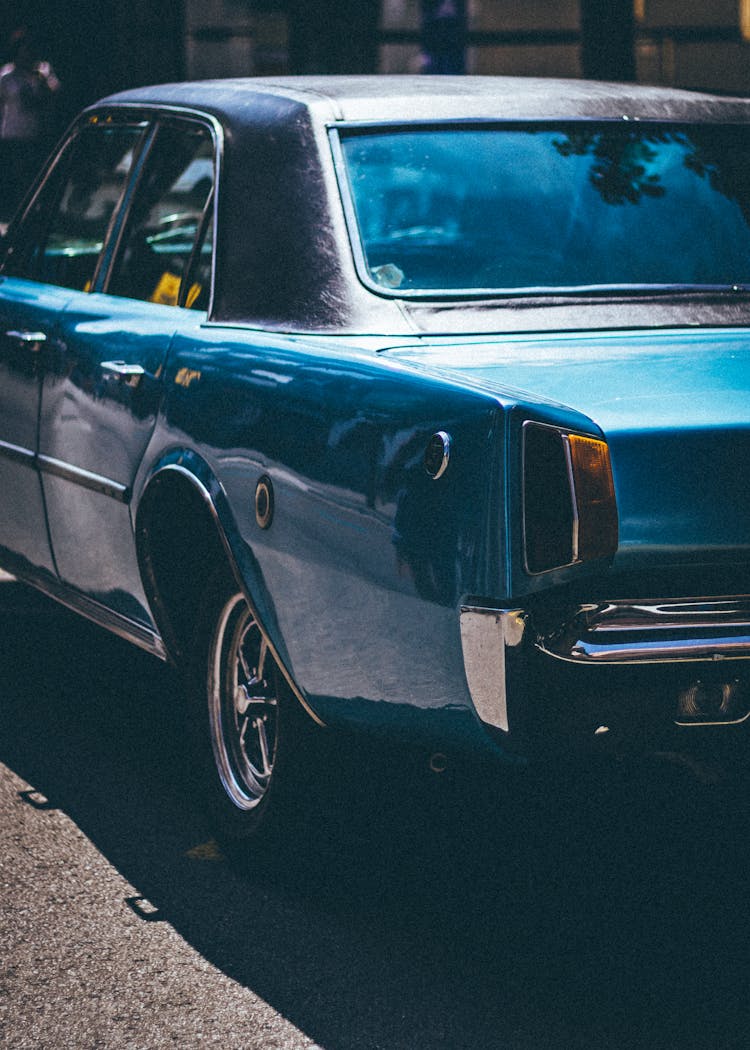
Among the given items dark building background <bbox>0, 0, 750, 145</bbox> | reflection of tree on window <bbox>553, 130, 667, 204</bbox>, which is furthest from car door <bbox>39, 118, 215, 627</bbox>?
dark building background <bbox>0, 0, 750, 145</bbox>

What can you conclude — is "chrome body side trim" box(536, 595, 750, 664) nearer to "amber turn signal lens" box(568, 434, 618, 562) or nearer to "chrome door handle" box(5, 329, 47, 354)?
"amber turn signal lens" box(568, 434, 618, 562)

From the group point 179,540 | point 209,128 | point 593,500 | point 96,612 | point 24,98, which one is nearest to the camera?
point 593,500

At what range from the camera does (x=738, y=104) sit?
4.64m

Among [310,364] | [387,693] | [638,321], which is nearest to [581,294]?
[638,321]

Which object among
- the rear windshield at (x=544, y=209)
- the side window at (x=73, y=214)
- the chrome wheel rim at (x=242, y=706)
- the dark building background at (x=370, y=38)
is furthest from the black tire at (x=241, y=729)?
the dark building background at (x=370, y=38)

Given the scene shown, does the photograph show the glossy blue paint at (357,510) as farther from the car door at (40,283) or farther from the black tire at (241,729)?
the car door at (40,283)

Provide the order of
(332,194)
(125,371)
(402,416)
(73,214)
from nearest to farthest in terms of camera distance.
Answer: (402,416), (332,194), (125,371), (73,214)

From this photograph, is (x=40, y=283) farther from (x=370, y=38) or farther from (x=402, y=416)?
(x=370, y=38)

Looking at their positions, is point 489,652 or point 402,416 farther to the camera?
point 402,416

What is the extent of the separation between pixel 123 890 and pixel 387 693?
0.95 m

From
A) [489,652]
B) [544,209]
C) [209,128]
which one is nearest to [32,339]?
[209,128]

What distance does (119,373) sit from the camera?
4465 millimetres

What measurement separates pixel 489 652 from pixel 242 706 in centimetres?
122

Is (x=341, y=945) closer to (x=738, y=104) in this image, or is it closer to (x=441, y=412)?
(x=441, y=412)
